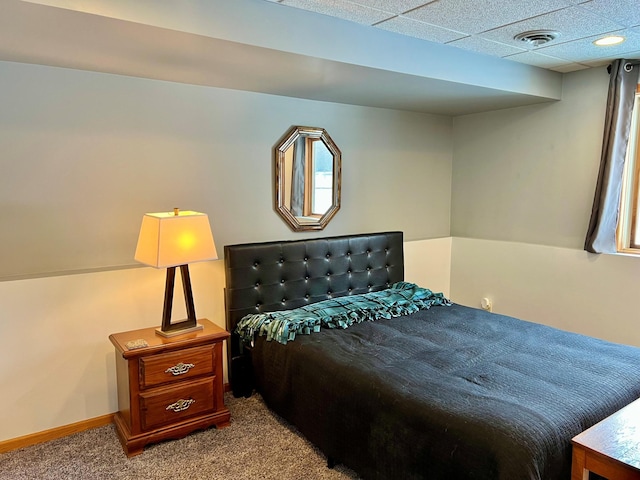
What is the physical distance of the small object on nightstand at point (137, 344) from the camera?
2468 millimetres

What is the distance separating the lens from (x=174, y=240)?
2.49 meters

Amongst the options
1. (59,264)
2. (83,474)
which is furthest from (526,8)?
(83,474)

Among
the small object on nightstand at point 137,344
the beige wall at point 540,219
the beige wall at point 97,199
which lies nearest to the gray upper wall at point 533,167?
the beige wall at point 540,219

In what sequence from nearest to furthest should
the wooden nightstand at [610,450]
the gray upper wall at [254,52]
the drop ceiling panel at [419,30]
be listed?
the wooden nightstand at [610,450], the gray upper wall at [254,52], the drop ceiling panel at [419,30]

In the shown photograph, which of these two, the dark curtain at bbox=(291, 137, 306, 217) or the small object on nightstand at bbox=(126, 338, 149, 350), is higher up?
the dark curtain at bbox=(291, 137, 306, 217)

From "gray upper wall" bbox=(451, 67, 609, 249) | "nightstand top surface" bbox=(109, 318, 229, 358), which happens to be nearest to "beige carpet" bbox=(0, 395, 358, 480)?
"nightstand top surface" bbox=(109, 318, 229, 358)

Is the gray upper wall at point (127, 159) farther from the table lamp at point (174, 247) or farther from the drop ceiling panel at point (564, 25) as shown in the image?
the drop ceiling panel at point (564, 25)

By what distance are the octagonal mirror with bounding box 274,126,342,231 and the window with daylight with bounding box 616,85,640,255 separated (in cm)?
210

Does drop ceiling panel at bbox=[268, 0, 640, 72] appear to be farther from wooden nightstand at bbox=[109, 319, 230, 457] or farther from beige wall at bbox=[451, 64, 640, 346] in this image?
wooden nightstand at bbox=[109, 319, 230, 457]

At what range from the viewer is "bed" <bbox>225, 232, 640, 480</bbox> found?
1.71 meters

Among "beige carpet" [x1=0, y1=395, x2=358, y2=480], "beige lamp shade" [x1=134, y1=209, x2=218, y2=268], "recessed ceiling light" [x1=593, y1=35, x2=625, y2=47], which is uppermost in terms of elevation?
"recessed ceiling light" [x1=593, y1=35, x2=625, y2=47]

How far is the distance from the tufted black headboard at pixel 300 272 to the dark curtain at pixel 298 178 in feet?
0.90

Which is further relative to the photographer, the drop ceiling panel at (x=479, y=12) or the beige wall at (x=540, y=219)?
the beige wall at (x=540, y=219)

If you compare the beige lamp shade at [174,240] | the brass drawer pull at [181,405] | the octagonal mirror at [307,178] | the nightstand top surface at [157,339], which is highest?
the octagonal mirror at [307,178]
